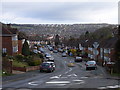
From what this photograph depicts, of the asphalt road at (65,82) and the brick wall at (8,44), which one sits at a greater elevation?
the brick wall at (8,44)

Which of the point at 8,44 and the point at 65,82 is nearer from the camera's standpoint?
the point at 65,82

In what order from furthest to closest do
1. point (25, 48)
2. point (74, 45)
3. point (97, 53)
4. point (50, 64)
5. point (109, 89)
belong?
1. point (74, 45)
2. point (97, 53)
3. point (25, 48)
4. point (50, 64)
5. point (109, 89)

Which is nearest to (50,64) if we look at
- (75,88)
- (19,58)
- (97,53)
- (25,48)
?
(19,58)

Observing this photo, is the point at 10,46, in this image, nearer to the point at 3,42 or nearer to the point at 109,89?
the point at 3,42

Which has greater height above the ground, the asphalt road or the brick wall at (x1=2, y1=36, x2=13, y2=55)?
the brick wall at (x1=2, y1=36, x2=13, y2=55)

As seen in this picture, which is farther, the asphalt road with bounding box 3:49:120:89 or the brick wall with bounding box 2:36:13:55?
the brick wall with bounding box 2:36:13:55

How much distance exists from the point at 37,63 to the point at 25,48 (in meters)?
18.1

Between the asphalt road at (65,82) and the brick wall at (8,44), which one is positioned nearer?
the asphalt road at (65,82)

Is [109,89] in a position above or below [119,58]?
A: below

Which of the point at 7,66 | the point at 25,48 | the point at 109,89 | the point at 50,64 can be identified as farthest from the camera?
the point at 25,48

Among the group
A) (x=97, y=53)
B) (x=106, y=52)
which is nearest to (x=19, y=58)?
(x=106, y=52)

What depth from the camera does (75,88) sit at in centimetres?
1822

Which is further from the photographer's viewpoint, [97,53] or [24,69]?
[97,53]

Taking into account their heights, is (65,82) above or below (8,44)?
below
